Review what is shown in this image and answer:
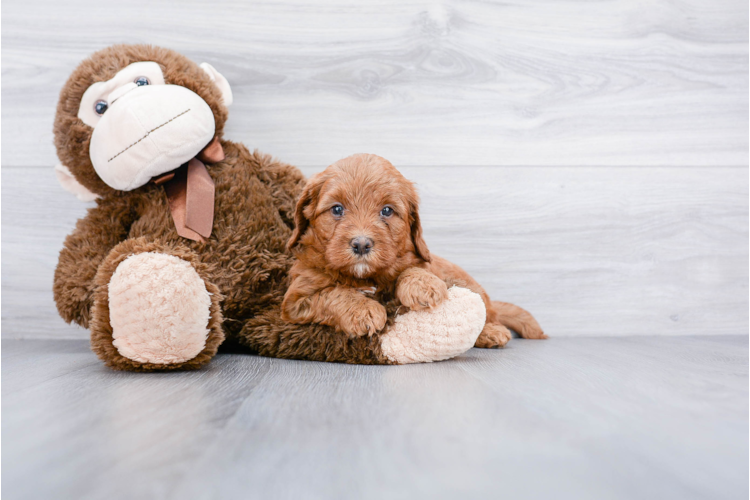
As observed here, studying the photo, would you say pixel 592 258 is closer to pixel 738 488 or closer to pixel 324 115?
pixel 324 115

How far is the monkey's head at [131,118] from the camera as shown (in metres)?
1.17

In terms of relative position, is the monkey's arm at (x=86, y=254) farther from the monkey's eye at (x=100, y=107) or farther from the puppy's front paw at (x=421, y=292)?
the puppy's front paw at (x=421, y=292)

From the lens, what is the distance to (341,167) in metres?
1.12

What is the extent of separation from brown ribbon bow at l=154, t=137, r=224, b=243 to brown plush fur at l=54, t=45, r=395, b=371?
22mm

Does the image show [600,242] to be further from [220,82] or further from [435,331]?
[220,82]

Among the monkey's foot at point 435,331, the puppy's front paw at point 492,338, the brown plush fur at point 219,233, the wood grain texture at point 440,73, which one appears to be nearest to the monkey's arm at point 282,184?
the brown plush fur at point 219,233

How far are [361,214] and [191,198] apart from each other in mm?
455

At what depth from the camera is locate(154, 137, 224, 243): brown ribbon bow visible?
4.00ft

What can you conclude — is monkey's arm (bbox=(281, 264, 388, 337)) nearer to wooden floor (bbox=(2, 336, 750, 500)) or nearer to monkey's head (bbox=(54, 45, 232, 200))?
wooden floor (bbox=(2, 336, 750, 500))

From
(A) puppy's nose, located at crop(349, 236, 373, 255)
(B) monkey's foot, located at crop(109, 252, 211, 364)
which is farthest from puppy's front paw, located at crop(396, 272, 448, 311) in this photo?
(B) monkey's foot, located at crop(109, 252, 211, 364)

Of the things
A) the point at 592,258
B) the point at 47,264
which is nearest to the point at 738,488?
the point at 592,258

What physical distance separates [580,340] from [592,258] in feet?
0.97

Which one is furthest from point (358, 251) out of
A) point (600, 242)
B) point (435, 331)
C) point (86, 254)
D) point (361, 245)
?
point (600, 242)

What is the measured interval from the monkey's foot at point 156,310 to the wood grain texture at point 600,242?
82 centimetres
